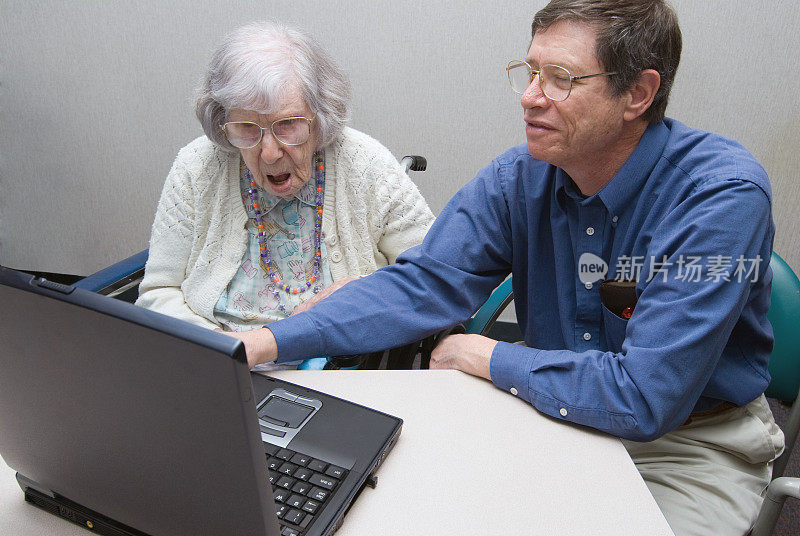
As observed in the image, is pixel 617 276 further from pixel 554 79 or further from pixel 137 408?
pixel 137 408

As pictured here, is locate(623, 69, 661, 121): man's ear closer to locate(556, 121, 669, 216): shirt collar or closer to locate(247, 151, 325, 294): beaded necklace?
locate(556, 121, 669, 216): shirt collar

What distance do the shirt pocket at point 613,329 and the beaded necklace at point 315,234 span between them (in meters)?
0.70


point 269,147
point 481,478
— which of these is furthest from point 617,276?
point 269,147

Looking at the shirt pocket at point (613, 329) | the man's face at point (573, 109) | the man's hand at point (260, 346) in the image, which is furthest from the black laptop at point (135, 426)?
the man's face at point (573, 109)

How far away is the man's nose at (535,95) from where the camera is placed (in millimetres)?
1172

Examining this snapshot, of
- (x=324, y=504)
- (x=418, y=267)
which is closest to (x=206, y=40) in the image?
(x=418, y=267)

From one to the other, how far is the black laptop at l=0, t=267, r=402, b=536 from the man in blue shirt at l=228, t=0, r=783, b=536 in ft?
1.31

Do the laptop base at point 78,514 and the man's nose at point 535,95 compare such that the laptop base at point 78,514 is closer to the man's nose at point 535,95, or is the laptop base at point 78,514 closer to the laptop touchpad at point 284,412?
the laptop touchpad at point 284,412

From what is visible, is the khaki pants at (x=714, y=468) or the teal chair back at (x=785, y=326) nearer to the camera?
the khaki pants at (x=714, y=468)

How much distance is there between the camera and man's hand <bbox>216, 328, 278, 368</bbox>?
3.67 feet

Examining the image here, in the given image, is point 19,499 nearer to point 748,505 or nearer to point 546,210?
point 546,210

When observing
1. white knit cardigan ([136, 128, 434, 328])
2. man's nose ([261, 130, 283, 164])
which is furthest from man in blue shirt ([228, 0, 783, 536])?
man's nose ([261, 130, 283, 164])

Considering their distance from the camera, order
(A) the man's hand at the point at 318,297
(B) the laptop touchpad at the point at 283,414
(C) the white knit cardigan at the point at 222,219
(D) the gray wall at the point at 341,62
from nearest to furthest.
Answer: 1. (B) the laptop touchpad at the point at 283,414
2. (A) the man's hand at the point at 318,297
3. (C) the white knit cardigan at the point at 222,219
4. (D) the gray wall at the point at 341,62

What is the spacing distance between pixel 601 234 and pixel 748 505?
0.56 metres
